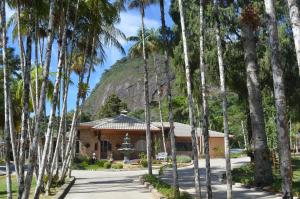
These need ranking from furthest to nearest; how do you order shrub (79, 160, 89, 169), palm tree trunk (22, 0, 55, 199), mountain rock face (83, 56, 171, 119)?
1. mountain rock face (83, 56, 171, 119)
2. shrub (79, 160, 89, 169)
3. palm tree trunk (22, 0, 55, 199)

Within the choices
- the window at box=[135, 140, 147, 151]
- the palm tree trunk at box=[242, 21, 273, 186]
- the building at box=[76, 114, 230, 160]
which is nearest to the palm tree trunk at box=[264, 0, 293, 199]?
the palm tree trunk at box=[242, 21, 273, 186]

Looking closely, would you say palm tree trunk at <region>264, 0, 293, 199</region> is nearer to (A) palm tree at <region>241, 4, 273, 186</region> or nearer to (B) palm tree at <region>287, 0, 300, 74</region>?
(B) palm tree at <region>287, 0, 300, 74</region>

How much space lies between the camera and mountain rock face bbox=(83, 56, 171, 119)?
5251 inches

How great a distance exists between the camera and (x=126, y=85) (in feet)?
469

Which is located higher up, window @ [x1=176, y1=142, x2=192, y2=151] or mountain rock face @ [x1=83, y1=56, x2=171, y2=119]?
mountain rock face @ [x1=83, y1=56, x2=171, y2=119]

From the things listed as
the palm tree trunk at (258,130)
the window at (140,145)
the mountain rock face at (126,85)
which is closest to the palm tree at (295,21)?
the palm tree trunk at (258,130)

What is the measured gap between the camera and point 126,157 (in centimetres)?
4234

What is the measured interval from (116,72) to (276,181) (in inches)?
5644

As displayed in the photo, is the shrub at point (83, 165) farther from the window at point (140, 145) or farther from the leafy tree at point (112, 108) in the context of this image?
the leafy tree at point (112, 108)

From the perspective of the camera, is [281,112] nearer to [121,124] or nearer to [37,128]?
[37,128]

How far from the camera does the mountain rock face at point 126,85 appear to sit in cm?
13338

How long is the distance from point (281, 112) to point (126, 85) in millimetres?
135179

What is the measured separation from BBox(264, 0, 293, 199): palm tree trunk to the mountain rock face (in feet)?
390

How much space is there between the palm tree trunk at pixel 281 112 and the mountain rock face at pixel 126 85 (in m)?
119
